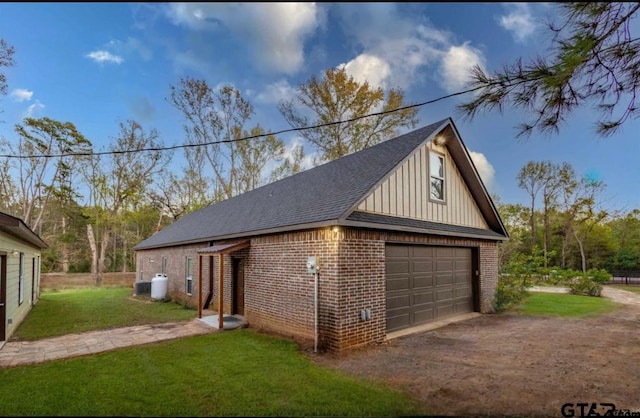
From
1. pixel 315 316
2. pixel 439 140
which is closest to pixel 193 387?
pixel 315 316

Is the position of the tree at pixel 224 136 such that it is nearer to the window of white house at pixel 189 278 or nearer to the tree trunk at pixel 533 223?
the window of white house at pixel 189 278

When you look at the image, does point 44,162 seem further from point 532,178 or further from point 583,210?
point 583,210

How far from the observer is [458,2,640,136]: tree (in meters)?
3.50

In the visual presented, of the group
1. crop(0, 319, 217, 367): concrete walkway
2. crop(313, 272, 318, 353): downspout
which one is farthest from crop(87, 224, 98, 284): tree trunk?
crop(313, 272, 318, 353): downspout

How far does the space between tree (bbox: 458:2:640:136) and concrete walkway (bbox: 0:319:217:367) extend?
25.5 ft

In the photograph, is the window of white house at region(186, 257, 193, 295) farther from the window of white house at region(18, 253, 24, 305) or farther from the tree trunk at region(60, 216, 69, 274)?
the tree trunk at region(60, 216, 69, 274)

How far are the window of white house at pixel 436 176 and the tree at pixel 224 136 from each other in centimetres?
1555

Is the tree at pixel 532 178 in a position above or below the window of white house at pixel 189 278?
above

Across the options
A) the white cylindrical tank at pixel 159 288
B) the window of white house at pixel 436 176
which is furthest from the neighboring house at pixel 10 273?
the window of white house at pixel 436 176

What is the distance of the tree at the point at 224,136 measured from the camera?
24.1 m

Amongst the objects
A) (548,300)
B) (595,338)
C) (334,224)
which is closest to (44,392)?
(334,224)

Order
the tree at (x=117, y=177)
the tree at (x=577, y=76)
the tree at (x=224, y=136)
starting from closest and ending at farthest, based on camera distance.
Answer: the tree at (x=577, y=76) < the tree at (x=224, y=136) < the tree at (x=117, y=177)

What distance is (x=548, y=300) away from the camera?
14.9 metres

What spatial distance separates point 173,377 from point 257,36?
5.75 meters
